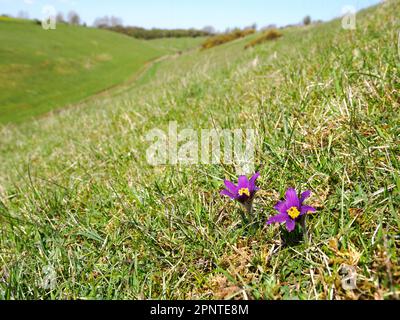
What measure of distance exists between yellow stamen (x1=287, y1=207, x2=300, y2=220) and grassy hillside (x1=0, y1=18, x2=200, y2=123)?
129 ft

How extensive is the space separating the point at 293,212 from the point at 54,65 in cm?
6363

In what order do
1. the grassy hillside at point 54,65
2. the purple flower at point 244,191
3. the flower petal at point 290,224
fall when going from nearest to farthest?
the flower petal at point 290,224, the purple flower at point 244,191, the grassy hillside at point 54,65

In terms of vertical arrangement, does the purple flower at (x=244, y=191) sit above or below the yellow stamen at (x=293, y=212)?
above

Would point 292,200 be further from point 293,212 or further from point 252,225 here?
point 252,225

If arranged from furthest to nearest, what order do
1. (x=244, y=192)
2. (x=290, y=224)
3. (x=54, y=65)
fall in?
(x=54, y=65) → (x=244, y=192) → (x=290, y=224)

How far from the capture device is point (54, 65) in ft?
184

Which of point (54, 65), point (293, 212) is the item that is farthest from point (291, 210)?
point (54, 65)

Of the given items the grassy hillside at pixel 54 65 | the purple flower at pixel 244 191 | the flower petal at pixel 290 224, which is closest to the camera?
the flower petal at pixel 290 224

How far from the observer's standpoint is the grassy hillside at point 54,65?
1651 inches

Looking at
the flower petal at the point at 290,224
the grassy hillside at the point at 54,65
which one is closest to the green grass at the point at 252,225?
the flower petal at the point at 290,224

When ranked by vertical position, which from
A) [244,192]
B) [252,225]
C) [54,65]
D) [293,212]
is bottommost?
[252,225]

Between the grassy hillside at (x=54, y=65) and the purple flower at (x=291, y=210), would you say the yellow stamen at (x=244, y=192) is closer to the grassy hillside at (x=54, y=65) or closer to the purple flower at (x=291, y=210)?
the purple flower at (x=291, y=210)

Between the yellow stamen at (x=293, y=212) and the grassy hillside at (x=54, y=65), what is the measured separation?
3924 centimetres

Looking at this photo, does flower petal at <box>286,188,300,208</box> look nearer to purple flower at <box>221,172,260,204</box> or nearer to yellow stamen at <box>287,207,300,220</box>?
yellow stamen at <box>287,207,300,220</box>
